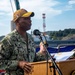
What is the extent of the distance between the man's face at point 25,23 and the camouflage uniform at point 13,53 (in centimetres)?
16

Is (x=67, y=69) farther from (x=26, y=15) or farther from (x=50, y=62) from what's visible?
(x=26, y=15)

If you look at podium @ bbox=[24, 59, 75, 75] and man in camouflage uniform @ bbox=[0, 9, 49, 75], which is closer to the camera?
podium @ bbox=[24, 59, 75, 75]

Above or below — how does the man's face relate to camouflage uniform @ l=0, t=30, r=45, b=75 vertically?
above

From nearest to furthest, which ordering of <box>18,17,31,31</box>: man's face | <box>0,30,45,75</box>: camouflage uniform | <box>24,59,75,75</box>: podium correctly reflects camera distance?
<box>24,59,75,75</box>: podium
<box>0,30,45,75</box>: camouflage uniform
<box>18,17,31,31</box>: man's face

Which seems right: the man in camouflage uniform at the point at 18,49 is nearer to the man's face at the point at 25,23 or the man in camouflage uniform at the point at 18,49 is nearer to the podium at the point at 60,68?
the man's face at the point at 25,23

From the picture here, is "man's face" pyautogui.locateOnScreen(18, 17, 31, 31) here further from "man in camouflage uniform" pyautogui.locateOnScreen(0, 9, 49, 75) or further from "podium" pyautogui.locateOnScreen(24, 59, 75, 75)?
"podium" pyautogui.locateOnScreen(24, 59, 75, 75)

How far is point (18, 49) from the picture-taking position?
16.5 ft

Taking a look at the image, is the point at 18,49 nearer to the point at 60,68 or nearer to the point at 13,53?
the point at 13,53

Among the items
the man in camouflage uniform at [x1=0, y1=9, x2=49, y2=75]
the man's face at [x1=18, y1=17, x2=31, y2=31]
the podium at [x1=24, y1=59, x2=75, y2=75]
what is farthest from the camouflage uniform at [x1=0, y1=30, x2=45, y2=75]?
the podium at [x1=24, y1=59, x2=75, y2=75]

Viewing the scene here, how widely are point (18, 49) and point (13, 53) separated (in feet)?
0.31

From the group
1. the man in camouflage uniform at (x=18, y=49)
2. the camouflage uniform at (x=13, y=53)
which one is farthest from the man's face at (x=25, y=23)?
the camouflage uniform at (x=13, y=53)

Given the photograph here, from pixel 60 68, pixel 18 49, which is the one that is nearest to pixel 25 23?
pixel 18 49

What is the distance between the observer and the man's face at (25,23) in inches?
200

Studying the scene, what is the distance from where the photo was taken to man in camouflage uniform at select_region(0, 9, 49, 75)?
4.97m
